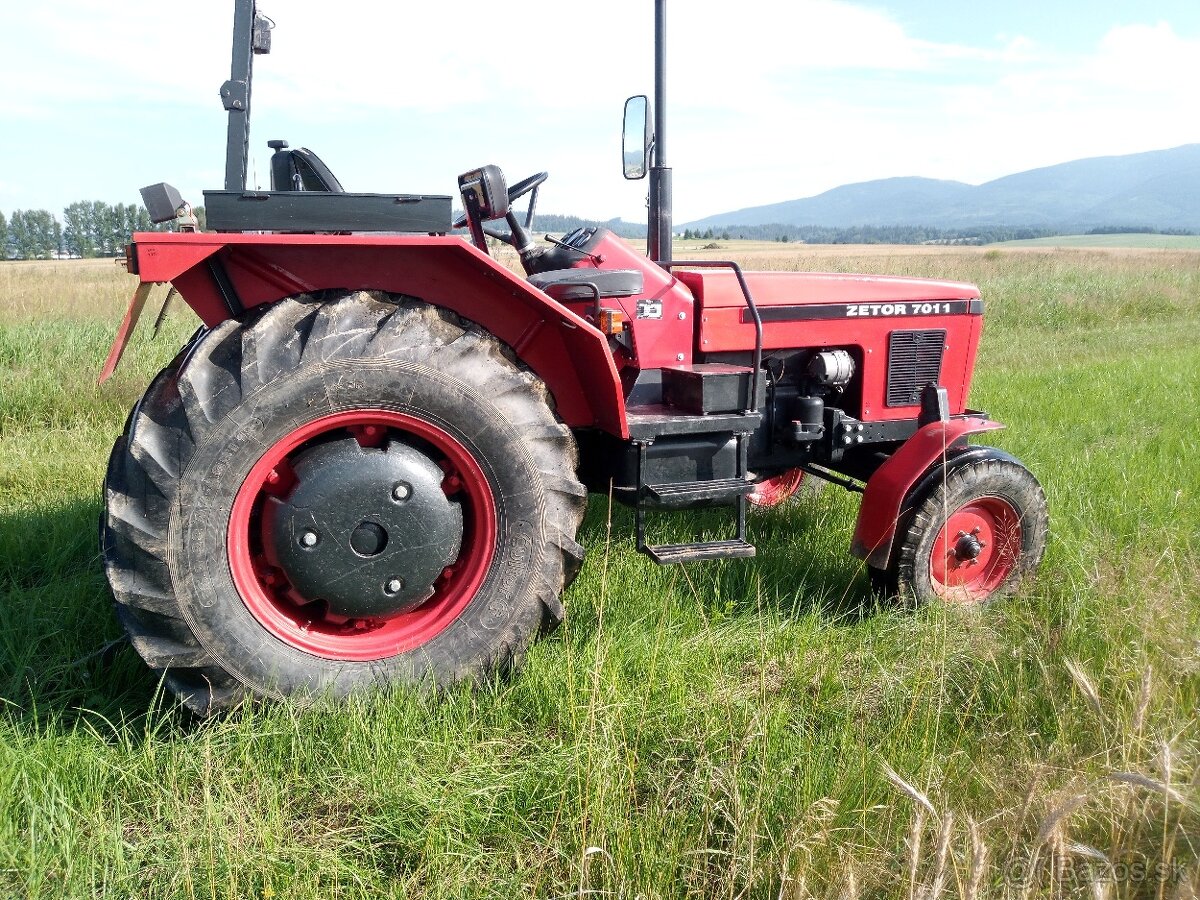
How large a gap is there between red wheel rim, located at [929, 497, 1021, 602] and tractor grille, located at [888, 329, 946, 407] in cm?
71

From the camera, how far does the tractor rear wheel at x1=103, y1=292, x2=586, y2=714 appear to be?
2367 millimetres

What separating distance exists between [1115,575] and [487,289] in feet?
7.99

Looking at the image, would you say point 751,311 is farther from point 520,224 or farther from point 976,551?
point 976,551

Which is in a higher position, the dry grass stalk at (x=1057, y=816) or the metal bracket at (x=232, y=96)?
the metal bracket at (x=232, y=96)

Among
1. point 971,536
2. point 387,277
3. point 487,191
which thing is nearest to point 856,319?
point 971,536

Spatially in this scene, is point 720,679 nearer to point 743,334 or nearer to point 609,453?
point 609,453

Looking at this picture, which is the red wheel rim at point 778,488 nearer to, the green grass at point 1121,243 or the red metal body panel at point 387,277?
the red metal body panel at point 387,277

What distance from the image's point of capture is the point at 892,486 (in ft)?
11.4

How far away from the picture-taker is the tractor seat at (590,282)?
10.5 feet

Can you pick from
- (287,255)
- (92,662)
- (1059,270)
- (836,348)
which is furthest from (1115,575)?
(1059,270)

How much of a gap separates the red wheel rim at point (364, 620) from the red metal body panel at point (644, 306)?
3.41 ft

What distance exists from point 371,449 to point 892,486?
1.97 metres

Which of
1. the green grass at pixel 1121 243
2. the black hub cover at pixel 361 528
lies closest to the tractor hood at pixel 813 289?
the black hub cover at pixel 361 528

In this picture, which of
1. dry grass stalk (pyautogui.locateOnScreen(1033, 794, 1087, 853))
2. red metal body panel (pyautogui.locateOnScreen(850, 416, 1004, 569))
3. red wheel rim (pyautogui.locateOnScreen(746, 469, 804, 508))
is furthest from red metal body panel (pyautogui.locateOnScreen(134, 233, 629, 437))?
red wheel rim (pyautogui.locateOnScreen(746, 469, 804, 508))
